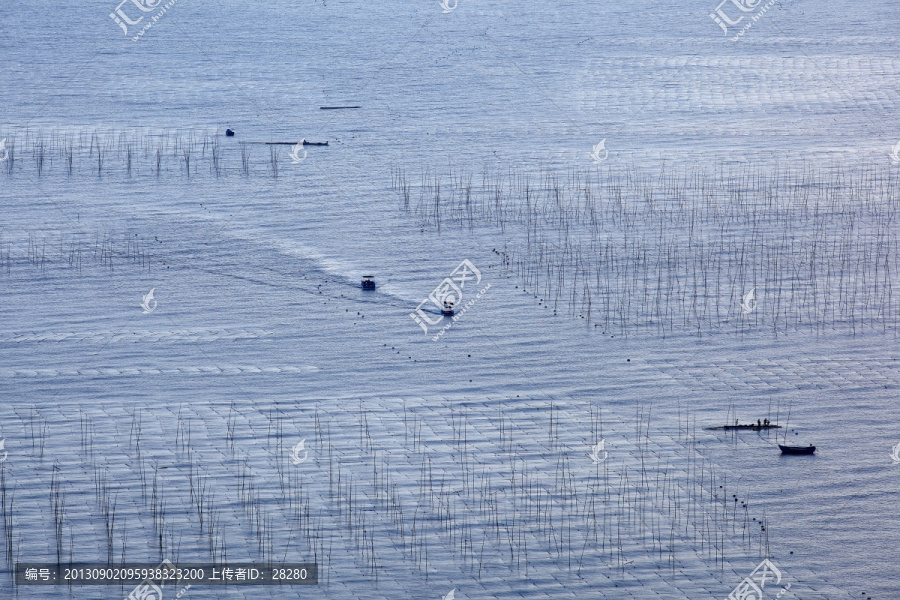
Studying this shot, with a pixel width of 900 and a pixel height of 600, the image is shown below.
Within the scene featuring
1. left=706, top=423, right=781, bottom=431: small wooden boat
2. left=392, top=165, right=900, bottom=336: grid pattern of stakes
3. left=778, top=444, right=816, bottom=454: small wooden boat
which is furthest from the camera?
left=392, top=165, right=900, bottom=336: grid pattern of stakes

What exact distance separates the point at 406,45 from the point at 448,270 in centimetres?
2391

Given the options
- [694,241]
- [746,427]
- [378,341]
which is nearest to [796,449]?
[746,427]

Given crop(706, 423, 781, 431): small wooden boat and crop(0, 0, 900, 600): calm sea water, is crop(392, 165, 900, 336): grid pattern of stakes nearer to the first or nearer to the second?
crop(0, 0, 900, 600): calm sea water

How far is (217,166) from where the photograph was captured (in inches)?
1046

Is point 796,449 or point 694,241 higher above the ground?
point 694,241

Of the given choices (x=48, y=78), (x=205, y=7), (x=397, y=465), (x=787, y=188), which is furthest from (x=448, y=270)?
(x=205, y=7)

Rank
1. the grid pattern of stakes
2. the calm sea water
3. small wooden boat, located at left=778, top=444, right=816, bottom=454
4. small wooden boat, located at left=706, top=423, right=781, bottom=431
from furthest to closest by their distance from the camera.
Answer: the grid pattern of stakes → small wooden boat, located at left=706, top=423, right=781, bottom=431 → small wooden boat, located at left=778, top=444, right=816, bottom=454 → the calm sea water

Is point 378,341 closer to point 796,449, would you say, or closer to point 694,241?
point 796,449

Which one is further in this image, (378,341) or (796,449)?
(378,341)

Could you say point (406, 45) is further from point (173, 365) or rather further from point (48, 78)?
point (173, 365)

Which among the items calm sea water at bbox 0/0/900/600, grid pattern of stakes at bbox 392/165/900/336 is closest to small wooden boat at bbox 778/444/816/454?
calm sea water at bbox 0/0/900/600

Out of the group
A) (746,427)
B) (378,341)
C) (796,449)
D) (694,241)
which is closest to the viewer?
(796,449)

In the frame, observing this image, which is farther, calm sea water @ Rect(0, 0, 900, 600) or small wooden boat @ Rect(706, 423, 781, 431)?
small wooden boat @ Rect(706, 423, 781, 431)

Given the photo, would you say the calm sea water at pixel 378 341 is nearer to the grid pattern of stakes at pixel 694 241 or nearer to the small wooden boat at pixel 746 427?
the small wooden boat at pixel 746 427
